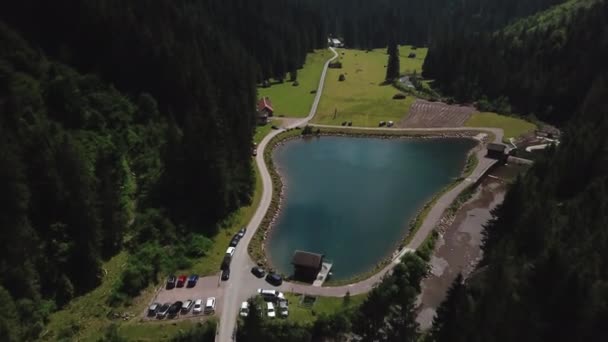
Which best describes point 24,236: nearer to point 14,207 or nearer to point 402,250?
point 14,207

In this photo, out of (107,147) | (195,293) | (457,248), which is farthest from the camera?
(107,147)

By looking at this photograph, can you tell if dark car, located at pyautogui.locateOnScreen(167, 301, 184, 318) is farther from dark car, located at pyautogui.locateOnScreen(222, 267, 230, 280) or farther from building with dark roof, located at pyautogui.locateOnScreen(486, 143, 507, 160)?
building with dark roof, located at pyautogui.locateOnScreen(486, 143, 507, 160)

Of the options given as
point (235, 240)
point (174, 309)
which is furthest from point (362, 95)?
point (174, 309)

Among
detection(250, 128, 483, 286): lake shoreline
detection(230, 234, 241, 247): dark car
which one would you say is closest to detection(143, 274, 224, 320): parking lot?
detection(250, 128, 483, 286): lake shoreline

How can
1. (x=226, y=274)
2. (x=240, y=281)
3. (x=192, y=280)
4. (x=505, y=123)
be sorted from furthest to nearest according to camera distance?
(x=505, y=123)
(x=226, y=274)
(x=240, y=281)
(x=192, y=280)

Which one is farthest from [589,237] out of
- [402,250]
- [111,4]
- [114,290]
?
[111,4]

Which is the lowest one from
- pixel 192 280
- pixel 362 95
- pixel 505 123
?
pixel 192 280

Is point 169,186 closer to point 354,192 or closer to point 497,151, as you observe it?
point 354,192

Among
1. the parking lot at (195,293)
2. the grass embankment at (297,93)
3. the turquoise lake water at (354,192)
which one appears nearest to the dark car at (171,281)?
the parking lot at (195,293)
